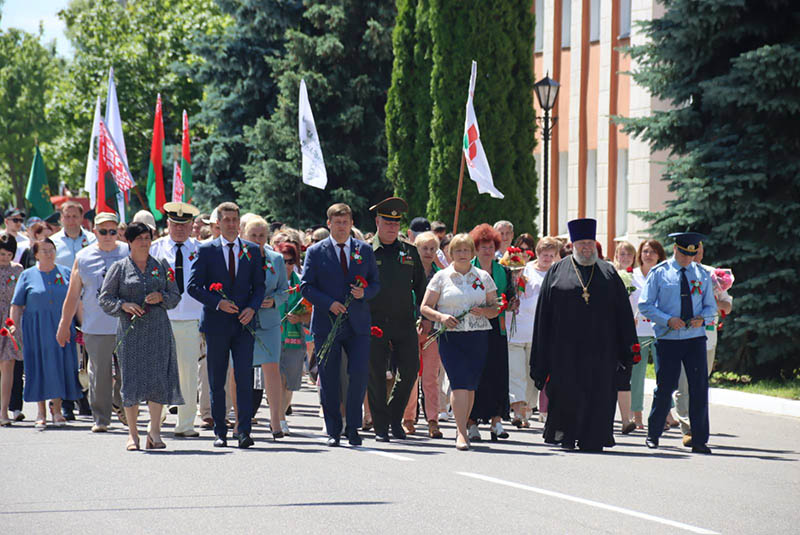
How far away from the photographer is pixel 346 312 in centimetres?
1160

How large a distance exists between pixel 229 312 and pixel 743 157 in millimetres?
9243

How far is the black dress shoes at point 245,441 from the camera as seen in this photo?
11.5 metres

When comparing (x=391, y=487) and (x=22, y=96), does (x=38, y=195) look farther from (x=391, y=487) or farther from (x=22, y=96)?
(x=22, y=96)

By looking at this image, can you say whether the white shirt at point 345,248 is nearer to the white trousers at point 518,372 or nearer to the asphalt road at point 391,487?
the asphalt road at point 391,487

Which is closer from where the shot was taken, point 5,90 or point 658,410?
point 658,410

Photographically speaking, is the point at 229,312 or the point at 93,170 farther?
the point at 93,170

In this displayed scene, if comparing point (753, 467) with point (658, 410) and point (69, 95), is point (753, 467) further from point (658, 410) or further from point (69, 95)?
point (69, 95)

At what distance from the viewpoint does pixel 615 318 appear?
11.7 meters

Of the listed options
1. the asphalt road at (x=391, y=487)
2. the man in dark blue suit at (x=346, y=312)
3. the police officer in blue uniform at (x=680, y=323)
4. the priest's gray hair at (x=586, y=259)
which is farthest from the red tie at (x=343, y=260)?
the police officer in blue uniform at (x=680, y=323)

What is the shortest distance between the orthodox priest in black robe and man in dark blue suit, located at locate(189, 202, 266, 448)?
8.48 feet

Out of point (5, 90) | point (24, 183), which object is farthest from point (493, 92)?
point (24, 183)

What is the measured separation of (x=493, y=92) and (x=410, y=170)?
11.9 ft

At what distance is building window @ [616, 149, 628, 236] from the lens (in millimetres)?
28766

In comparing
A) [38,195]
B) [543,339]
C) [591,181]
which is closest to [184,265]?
[543,339]
